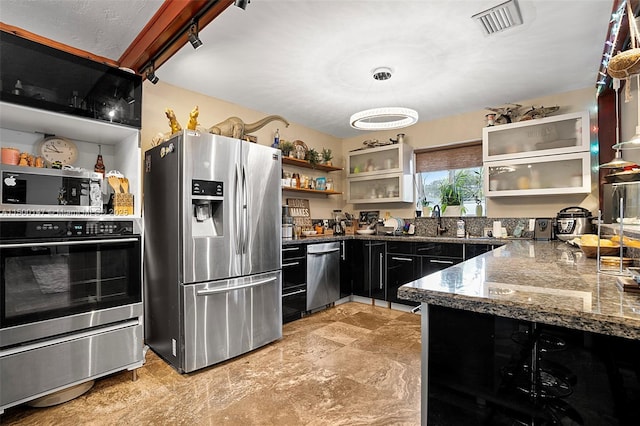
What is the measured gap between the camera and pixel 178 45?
83.7 inches

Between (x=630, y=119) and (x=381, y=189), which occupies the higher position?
(x=630, y=119)

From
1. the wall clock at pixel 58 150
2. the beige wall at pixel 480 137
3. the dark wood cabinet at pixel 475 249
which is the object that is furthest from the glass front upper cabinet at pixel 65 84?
the beige wall at pixel 480 137

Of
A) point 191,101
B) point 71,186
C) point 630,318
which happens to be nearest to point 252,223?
point 71,186

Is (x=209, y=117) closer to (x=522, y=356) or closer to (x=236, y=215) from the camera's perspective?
(x=236, y=215)

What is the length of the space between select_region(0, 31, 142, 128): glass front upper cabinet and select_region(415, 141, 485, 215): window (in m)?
3.65

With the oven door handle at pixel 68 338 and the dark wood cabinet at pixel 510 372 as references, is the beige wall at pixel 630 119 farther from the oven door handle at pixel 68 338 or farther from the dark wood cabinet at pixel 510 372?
the oven door handle at pixel 68 338

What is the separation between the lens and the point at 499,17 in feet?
6.91

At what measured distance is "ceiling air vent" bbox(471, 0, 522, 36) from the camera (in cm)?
200

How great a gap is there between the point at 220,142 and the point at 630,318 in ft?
7.97

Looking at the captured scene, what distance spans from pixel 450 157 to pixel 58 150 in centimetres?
426

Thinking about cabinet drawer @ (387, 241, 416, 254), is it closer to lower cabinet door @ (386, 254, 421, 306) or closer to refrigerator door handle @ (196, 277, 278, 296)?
lower cabinet door @ (386, 254, 421, 306)

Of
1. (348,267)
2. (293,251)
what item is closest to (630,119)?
(348,267)

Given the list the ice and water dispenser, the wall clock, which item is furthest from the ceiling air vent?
the wall clock

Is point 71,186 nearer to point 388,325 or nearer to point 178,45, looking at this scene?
point 178,45
